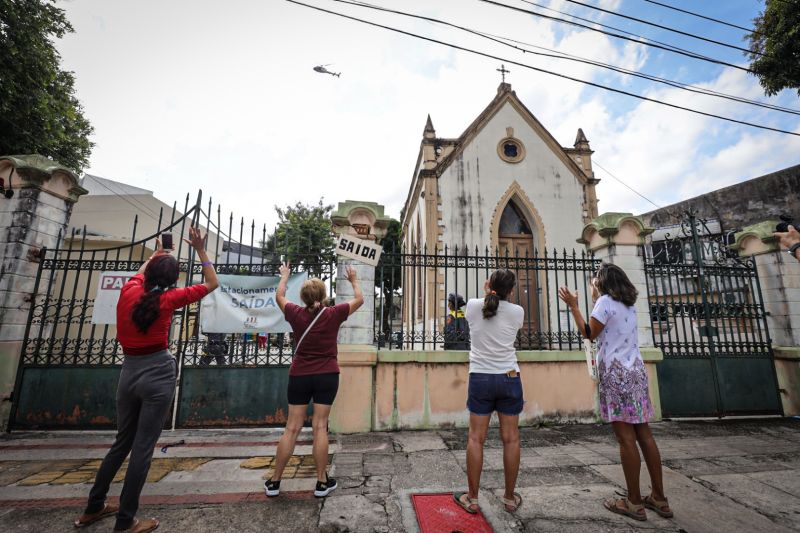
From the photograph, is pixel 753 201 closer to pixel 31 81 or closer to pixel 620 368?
pixel 620 368

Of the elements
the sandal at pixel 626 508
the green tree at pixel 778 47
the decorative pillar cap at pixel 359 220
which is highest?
the green tree at pixel 778 47

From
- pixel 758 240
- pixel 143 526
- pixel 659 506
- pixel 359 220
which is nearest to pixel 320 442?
pixel 143 526

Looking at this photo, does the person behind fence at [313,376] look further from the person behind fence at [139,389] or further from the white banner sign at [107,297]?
the white banner sign at [107,297]

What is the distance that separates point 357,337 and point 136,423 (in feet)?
10.2

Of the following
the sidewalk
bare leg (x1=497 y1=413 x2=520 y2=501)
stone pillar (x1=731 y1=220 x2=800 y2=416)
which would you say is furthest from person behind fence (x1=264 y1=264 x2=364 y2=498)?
stone pillar (x1=731 y1=220 x2=800 y2=416)

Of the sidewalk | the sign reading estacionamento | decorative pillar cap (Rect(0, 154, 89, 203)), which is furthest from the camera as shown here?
decorative pillar cap (Rect(0, 154, 89, 203))

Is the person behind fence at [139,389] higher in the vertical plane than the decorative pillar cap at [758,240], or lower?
lower

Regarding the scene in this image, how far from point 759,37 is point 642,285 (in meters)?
11.4

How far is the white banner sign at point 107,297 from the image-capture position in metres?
5.45

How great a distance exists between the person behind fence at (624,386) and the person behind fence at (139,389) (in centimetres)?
333

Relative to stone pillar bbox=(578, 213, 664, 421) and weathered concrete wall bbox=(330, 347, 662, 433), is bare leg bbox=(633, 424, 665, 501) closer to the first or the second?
weathered concrete wall bbox=(330, 347, 662, 433)

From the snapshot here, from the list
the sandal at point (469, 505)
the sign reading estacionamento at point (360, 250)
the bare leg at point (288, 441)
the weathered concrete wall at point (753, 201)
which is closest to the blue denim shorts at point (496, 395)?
the sandal at point (469, 505)

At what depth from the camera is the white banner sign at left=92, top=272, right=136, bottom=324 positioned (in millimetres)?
5445

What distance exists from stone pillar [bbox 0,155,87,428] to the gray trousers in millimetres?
4298
